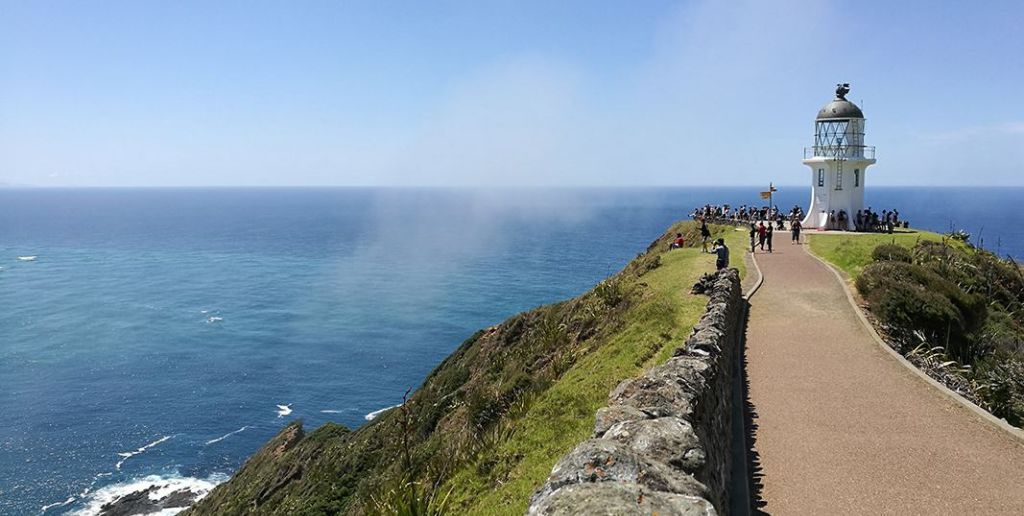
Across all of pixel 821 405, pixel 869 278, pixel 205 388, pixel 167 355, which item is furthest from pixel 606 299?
pixel 167 355

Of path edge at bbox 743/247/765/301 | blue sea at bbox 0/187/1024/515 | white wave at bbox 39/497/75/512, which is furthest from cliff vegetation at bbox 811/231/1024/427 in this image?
white wave at bbox 39/497/75/512

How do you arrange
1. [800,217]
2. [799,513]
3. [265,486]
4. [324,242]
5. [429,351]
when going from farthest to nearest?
[324,242] < [429,351] < [800,217] < [265,486] < [799,513]

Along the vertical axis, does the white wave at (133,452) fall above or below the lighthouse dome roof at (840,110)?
below

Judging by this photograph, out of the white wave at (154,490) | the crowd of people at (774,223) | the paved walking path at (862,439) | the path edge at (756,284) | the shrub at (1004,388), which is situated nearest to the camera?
the paved walking path at (862,439)

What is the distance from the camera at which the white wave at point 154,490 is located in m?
33.7

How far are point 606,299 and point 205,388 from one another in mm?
35947

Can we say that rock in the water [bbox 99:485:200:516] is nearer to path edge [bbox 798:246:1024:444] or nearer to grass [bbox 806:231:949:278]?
path edge [bbox 798:246:1024:444]

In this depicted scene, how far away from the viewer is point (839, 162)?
146ft

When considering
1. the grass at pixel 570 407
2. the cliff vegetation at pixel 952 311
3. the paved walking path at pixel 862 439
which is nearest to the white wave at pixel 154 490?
the grass at pixel 570 407

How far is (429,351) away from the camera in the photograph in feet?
181

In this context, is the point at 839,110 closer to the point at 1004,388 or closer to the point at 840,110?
the point at 840,110

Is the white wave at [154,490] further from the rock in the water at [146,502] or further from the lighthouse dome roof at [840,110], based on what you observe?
the lighthouse dome roof at [840,110]

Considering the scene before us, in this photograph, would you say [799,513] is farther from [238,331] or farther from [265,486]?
[238,331]

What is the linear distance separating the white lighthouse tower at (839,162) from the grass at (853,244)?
3545 mm
